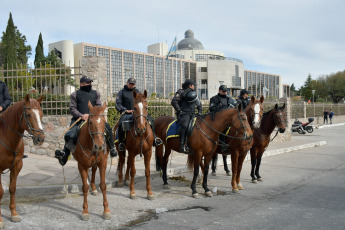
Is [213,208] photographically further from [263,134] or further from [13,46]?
[13,46]

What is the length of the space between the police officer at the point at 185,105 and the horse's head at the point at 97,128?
2.50 metres

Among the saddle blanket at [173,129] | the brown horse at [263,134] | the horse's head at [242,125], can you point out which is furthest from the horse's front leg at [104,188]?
the brown horse at [263,134]

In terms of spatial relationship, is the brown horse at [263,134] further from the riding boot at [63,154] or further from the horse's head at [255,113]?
the riding boot at [63,154]

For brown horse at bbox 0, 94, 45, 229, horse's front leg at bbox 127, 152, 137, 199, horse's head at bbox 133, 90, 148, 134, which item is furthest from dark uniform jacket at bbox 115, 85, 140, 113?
brown horse at bbox 0, 94, 45, 229

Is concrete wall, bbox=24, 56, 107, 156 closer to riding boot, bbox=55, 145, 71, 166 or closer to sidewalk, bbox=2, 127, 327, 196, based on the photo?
sidewalk, bbox=2, 127, 327, 196

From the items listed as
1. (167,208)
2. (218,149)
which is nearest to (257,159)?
(218,149)

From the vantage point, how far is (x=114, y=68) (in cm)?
6994

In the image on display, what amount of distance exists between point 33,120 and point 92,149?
114 cm

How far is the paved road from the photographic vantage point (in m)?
5.14

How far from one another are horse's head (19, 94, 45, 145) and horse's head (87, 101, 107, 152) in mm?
800

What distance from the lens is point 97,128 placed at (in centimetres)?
515

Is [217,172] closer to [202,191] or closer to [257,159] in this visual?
[257,159]

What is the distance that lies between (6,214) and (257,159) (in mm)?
6392

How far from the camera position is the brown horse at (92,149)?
5.20 metres
